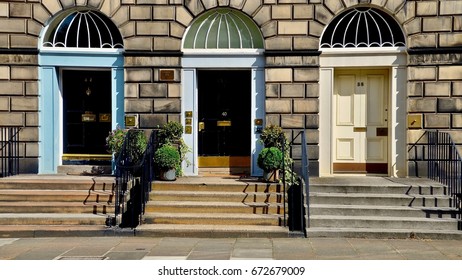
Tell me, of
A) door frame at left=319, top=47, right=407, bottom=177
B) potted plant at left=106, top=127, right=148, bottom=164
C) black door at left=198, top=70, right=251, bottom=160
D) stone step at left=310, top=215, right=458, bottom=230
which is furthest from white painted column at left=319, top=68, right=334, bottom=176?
potted plant at left=106, top=127, right=148, bottom=164

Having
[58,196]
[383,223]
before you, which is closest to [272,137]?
[383,223]

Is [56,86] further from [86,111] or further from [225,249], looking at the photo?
[225,249]

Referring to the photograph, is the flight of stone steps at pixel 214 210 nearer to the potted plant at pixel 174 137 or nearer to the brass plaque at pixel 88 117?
the potted plant at pixel 174 137

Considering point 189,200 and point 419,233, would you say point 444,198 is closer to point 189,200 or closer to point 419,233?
point 419,233

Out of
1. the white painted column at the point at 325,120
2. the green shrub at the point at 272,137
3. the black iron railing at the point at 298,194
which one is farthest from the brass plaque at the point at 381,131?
the green shrub at the point at 272,137

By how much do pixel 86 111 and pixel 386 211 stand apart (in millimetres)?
7218

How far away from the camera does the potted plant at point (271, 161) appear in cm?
1101

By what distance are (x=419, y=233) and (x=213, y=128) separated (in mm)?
5362

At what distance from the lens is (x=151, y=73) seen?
12617 mm

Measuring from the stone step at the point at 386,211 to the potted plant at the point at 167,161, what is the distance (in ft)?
9.56

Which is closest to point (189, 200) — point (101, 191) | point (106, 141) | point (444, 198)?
point (101, 191)

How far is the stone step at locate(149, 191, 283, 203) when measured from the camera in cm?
1090

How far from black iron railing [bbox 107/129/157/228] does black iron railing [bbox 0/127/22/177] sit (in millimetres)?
2944

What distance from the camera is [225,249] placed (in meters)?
9.02
